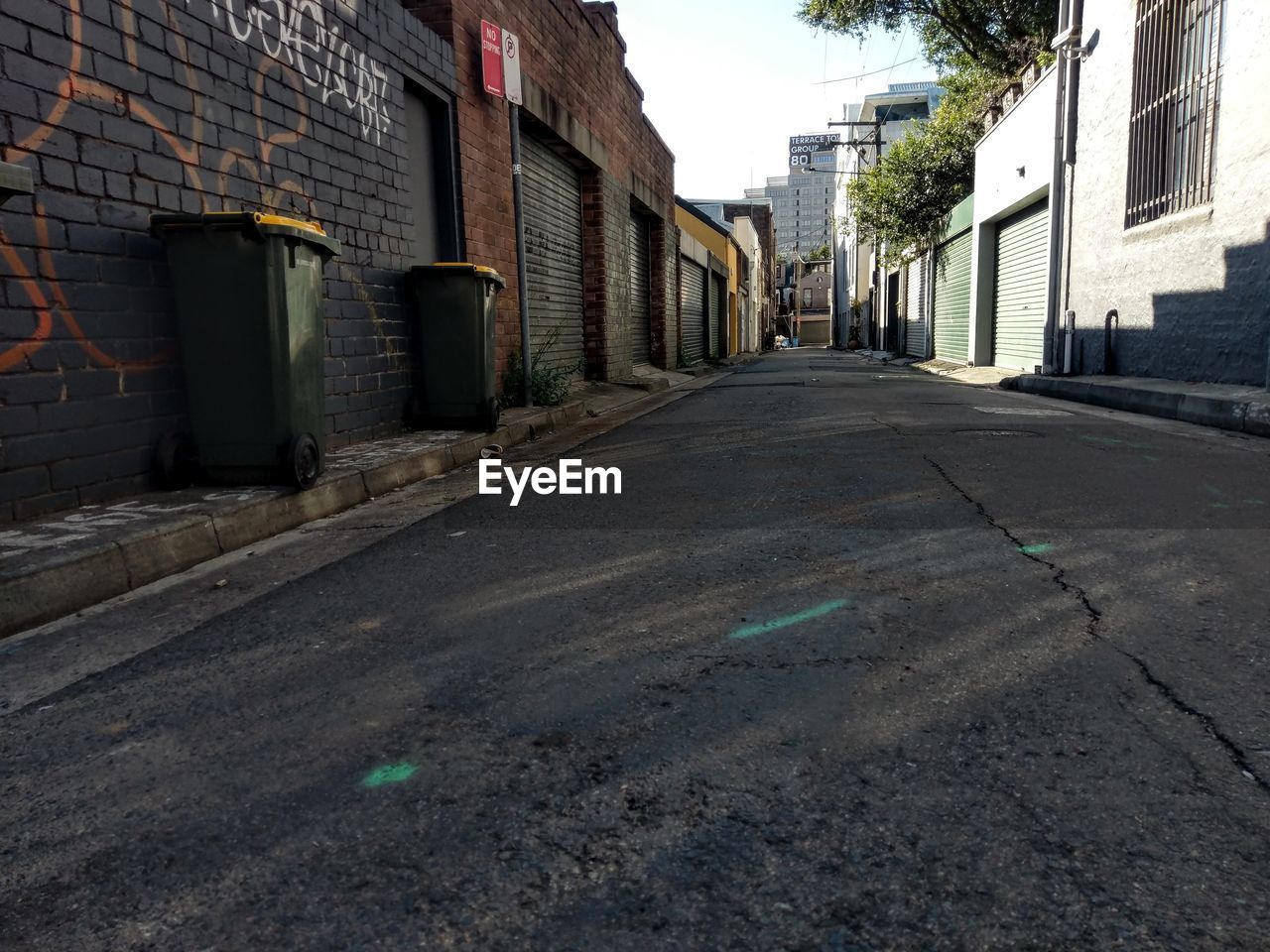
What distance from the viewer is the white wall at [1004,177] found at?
13.0m

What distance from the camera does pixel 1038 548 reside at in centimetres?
329

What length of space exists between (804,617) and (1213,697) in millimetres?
1025

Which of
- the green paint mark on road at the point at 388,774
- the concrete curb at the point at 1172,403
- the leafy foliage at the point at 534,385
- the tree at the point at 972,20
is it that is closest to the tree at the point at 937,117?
the tree at the point at 972,20

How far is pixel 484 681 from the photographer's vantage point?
2.17 m

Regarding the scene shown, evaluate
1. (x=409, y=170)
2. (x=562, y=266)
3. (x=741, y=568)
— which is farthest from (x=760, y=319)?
(x=741, y=568)

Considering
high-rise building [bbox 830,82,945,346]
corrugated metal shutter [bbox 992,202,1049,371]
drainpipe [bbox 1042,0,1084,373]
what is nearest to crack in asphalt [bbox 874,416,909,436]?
drainpipe [bbox 1042,0,1084,373]

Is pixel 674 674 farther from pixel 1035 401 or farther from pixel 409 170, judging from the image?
pixel 1035 401

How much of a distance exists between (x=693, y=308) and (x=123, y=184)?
63.4 ft

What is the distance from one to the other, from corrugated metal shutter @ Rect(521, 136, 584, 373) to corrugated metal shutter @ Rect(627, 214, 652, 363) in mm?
3305

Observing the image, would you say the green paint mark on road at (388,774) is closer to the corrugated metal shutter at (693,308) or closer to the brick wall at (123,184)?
the brick wall at (123,184)

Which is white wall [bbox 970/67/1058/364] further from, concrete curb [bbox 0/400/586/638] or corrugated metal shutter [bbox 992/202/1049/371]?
concrete curb [bbox 0/400/586/638]

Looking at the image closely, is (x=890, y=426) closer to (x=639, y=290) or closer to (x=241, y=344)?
(x=241, y=344)

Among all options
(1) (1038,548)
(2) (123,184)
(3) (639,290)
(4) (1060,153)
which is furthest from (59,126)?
(3) (639,290)

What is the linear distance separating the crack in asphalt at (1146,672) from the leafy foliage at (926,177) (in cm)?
1956
